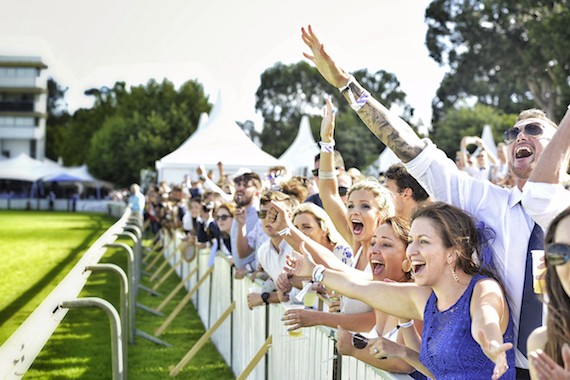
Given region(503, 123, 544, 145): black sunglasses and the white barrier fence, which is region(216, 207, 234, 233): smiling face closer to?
the white barrier fence

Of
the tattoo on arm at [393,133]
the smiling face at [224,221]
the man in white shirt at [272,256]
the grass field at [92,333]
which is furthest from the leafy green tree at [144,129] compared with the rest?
the tattoo on arm at [393,133]

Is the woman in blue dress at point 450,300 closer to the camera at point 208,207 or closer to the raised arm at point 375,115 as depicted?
the raised arm at point 375,115

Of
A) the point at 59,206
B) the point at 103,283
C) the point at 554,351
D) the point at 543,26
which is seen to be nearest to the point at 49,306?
the point at 554,351

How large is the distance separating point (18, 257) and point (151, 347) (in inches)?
418

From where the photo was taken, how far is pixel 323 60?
285cm

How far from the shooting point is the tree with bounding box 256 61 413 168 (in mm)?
48000

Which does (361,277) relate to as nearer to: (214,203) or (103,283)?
(214,203)

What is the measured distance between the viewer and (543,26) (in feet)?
79.4

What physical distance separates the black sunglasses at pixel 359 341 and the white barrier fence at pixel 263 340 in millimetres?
111

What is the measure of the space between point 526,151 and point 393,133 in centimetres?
64

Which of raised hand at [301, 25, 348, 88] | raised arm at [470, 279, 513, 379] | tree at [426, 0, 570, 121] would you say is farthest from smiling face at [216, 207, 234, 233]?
tree at [426, 0, 570, 121]

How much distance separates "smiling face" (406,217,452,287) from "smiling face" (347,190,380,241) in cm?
113

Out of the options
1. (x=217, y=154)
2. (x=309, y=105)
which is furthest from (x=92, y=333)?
(x=309, y=105)

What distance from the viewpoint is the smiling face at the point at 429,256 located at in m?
2.40
